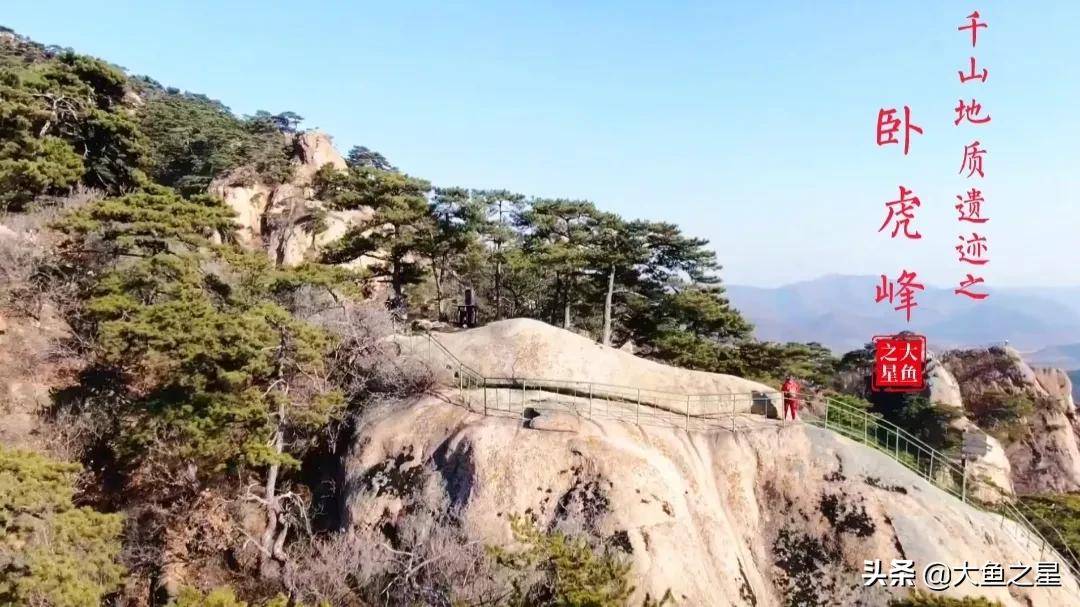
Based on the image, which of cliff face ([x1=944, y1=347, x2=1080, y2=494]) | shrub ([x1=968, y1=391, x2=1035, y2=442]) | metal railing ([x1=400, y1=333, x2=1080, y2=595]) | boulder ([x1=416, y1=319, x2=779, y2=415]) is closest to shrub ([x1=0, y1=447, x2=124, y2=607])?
metal railing ([x1=400, y1=333, x2=1080, y2=595])

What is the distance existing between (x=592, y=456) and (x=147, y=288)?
44.9 feet

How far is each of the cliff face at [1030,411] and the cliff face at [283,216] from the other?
131ft

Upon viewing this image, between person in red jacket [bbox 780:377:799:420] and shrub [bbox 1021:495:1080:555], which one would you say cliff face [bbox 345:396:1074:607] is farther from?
shrub [bbox 1021:495:1080:555]

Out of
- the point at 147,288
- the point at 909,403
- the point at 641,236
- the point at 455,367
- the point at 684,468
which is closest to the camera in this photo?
the point at 684,468

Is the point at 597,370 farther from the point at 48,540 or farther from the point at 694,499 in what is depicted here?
the point at 48,540

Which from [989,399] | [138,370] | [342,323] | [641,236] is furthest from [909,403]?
[138,370]

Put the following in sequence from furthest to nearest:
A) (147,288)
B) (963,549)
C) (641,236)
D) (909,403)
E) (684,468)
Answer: (909,403) → (641,236) → (147,288) → (684,468) → (963,549)

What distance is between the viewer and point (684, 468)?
13.5 metres

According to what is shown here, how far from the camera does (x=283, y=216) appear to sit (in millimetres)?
39500

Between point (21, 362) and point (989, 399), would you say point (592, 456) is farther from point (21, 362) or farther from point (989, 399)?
point (989, 399)

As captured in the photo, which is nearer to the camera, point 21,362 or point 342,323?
point 342,323

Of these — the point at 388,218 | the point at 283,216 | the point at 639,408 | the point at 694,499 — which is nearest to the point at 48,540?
the point at 694,499

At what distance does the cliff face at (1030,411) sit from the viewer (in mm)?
36656

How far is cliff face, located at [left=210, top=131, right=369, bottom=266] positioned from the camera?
38.4m
